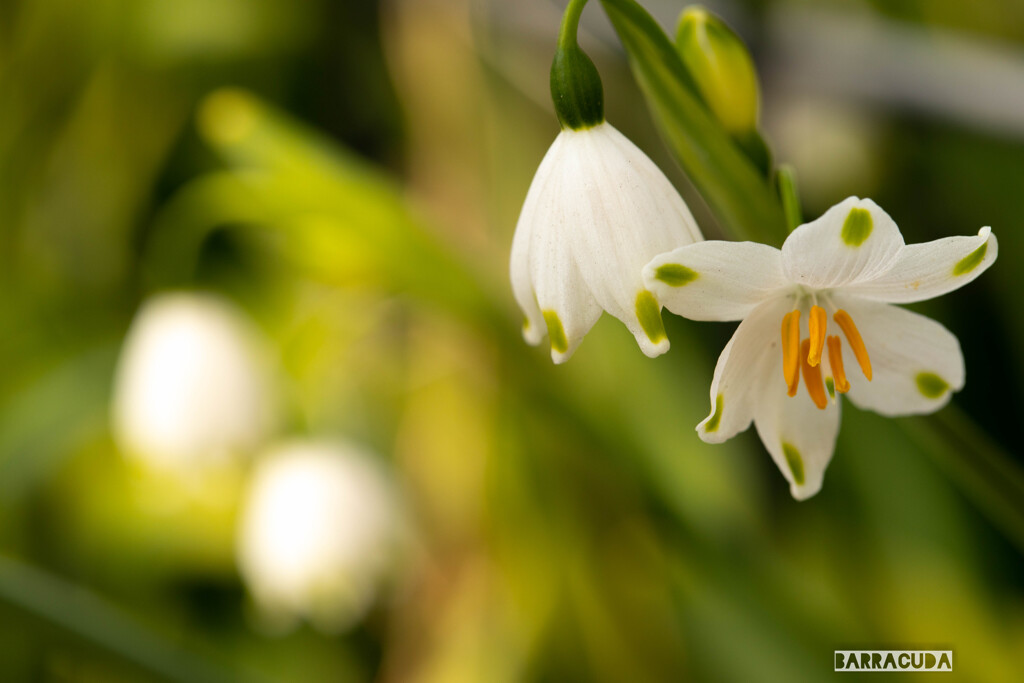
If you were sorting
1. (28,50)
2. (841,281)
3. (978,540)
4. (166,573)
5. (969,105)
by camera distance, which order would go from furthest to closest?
1. (28,50)
2. (166,573)
3. (978,540)
4. (969,105)
5. (841,281)

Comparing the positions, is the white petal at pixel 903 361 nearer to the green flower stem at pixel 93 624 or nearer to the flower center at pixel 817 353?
the flower center at pixel 817 353

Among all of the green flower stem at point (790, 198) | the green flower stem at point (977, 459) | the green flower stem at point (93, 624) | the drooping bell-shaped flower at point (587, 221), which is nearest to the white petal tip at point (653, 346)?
the drooping bell-shaped flower at point (587, 221)

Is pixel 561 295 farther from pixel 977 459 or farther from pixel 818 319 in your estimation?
pixel 977 459

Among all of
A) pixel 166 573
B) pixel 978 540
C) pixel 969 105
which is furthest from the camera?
pixel 166 573

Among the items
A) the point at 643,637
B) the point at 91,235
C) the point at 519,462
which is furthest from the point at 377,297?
the point at 91,235

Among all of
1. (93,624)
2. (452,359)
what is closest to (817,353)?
(93,624)

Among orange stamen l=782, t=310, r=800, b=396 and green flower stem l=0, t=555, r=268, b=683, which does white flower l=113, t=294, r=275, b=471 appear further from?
orange stamen l=782, t=310, r=800, b=396

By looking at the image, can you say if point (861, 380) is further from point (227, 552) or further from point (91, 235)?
point (91, 235)
